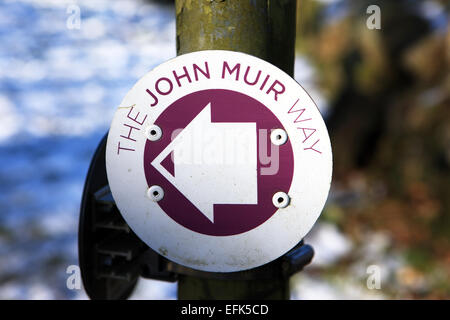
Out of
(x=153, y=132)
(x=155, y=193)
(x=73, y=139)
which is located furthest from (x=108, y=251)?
(x=73, y=139)

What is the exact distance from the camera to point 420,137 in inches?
143

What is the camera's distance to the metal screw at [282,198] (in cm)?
113

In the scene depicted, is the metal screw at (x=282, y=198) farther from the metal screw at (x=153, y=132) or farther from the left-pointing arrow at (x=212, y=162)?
the metal screw at (x=153, y=132)

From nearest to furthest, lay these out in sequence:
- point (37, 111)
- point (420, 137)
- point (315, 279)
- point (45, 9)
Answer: point (315, 279) → point (420, 137) → point (37, 111) → point (45, 9)

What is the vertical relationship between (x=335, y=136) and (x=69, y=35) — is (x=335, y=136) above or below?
below

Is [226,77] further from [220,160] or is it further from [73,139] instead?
[73,139]

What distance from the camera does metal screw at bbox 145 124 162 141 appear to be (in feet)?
3.73

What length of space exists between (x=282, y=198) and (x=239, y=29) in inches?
14.1

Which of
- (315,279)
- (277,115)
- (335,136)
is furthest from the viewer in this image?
(335,136)

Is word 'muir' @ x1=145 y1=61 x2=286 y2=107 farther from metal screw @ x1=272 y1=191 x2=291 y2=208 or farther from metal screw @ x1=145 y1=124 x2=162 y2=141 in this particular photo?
metal screw @ x1=272 y1=191 x2=291 y2=208

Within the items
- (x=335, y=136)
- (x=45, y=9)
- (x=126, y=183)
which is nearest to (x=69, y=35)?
(x=45, y=9)

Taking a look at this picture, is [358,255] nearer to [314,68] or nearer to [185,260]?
[314,68]

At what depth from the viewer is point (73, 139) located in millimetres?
4113

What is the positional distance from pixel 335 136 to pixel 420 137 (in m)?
0.58
